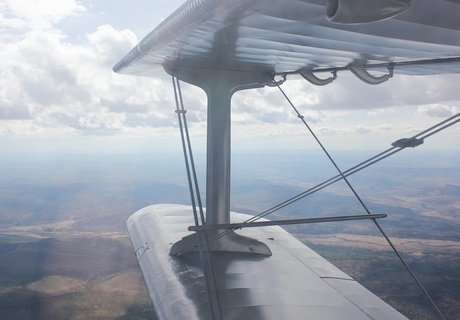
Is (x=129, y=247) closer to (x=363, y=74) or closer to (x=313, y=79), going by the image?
(x=313, y=79)

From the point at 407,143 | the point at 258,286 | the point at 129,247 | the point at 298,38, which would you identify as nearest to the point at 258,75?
the point at 298,38

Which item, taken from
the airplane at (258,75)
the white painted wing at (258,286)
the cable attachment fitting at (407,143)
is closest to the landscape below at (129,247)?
the white painted wing at (258,286)

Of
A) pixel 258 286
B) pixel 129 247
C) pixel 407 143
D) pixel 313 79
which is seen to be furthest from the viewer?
pixel 129 247

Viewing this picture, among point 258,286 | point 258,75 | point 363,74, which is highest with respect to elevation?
point 258,75

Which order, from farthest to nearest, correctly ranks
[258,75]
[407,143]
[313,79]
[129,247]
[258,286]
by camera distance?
[129,247] → [258,75] → [313,79] → [258,286] → [407,143]

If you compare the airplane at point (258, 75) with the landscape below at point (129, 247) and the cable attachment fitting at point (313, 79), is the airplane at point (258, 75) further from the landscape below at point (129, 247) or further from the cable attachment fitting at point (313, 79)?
the landscape below at point (129, 247)

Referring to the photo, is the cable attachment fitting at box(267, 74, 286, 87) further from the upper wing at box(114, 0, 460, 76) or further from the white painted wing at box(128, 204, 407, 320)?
the white painted wing at box(128, 204, 407, 320)

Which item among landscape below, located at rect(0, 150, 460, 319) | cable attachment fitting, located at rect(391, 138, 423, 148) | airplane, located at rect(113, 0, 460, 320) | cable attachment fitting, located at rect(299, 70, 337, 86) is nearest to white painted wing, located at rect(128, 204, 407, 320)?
airplane, located at rect(113, 0, 460, 320)
